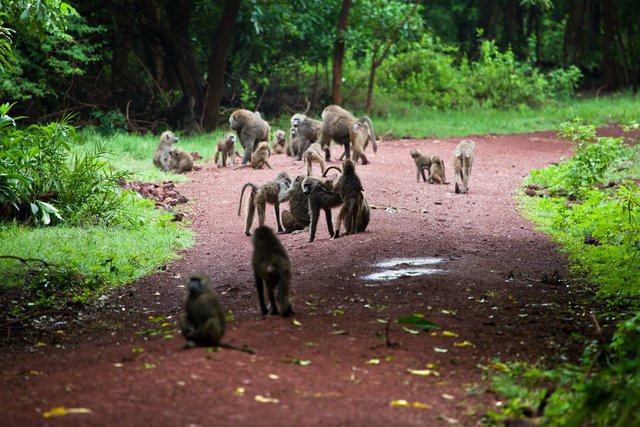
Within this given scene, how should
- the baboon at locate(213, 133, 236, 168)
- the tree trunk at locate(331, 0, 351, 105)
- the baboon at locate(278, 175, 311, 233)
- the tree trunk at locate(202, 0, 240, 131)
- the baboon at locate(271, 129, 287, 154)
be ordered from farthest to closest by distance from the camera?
the tree trunk at locate(331, 0, 351, 105), the tree trunk at locate(202, 0, 240, 131), the baboon at locate(271, 129, 287, 154), the baboon at locate(213, 133, 236, 168), the baboon at locate(278, 175, 311, 233)

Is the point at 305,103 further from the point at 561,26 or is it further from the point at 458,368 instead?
the point at 458,368

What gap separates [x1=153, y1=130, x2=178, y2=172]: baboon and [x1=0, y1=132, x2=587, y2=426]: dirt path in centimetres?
389

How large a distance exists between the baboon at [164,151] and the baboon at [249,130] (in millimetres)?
1360

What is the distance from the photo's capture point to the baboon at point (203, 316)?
5.58 m

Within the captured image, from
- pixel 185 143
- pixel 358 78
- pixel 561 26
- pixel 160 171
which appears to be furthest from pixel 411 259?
pixel 561 26

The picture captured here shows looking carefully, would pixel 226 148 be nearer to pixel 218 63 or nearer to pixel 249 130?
pixel 249 130

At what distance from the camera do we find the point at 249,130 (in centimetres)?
1728

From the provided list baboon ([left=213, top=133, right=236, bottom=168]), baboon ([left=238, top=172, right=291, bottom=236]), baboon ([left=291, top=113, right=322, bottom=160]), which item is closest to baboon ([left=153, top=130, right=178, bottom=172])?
baboon ([left=213, top=133, right=236, bottom=168])

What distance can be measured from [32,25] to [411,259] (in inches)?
197

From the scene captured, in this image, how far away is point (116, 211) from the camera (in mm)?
11891

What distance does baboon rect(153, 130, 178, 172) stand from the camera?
657 inches

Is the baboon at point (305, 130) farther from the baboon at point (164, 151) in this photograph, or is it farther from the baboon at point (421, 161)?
the baboon at point (421, 161)

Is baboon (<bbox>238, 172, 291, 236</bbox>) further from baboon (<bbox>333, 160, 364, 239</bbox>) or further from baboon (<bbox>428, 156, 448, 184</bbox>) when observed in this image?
baboon (<bbox>428, 156, 448, 184</bbox>)

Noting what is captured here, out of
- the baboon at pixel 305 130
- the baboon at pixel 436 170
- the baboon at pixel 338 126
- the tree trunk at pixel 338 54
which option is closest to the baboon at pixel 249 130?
the baboon at pixel 305 130
